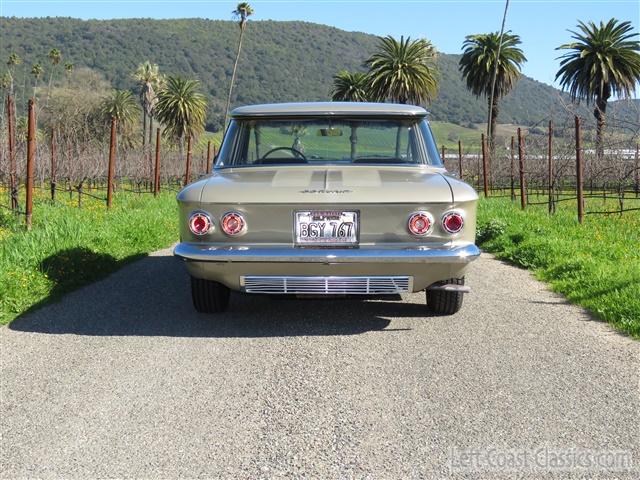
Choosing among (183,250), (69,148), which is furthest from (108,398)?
(69,148)

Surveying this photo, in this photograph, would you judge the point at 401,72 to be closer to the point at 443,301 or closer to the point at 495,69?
the point at 495,69

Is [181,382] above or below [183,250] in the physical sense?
below

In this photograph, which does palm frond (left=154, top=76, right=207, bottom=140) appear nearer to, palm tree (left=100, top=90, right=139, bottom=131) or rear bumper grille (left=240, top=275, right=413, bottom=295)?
palm tree (left=100, top=90, right=139, bottom=131)

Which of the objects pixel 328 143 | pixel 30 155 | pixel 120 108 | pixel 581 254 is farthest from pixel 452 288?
pixel 120 108

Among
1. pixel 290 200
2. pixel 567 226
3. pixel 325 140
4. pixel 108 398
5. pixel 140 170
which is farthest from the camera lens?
pixel 140 170

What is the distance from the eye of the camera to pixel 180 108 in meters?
70.2

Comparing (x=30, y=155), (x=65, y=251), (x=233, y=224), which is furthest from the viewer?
(x=30, y=155)

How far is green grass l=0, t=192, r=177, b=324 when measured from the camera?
620 cm

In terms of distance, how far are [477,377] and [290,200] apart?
5.53ft

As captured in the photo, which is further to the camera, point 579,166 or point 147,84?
point 147,84

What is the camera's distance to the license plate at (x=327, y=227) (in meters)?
4.80

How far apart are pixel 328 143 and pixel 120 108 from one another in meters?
78.5

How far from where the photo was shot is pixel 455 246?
4.84 meters

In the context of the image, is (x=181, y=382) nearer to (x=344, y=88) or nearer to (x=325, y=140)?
(x=325, y=140)
